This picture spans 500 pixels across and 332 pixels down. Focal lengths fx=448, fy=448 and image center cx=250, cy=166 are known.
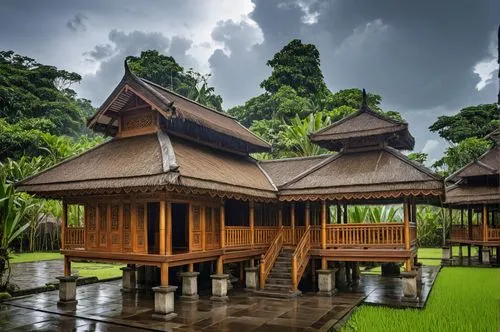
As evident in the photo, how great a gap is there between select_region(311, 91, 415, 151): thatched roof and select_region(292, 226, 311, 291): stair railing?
Answer: 3546 millimetres

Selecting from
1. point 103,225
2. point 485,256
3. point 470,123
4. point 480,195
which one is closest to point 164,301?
point 103,225

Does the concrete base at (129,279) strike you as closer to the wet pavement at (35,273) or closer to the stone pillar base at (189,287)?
the stone pillar base at (189,287)

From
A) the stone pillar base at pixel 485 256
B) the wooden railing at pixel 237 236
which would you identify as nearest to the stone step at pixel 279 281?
the wooden railing at pixel 237 236

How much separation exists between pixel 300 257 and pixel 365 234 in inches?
87.5

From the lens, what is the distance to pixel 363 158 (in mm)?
15961

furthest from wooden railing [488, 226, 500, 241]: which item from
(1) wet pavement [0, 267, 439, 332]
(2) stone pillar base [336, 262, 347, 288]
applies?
(2) stone pillar base [336, 262, 347, 288]

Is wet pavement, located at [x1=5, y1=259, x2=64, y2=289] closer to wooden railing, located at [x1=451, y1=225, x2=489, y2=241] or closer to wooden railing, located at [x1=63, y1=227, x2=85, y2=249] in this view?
wooden railing, located at [x1=63, y1=227, x2=85, y2=249]

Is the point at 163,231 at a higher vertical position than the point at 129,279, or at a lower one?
higher

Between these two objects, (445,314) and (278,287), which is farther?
(278,287)

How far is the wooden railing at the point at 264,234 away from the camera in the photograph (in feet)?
52.0

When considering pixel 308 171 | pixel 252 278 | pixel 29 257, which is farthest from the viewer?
pixel 29 257

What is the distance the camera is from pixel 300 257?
1466cm

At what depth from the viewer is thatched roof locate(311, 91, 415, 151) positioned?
50.3ft

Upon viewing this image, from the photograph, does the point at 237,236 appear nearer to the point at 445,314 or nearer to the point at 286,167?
the point at 286,167
